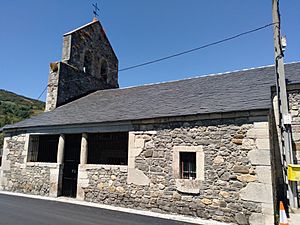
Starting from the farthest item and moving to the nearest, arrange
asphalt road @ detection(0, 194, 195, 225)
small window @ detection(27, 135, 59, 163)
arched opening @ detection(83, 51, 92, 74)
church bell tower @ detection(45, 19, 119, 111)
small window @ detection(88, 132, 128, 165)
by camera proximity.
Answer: arched opening @ detection(83, 51, 92, 74), church bell tower @ detection(45, 19, 119, 111), small window @ detection(88, 132, 128, 165), small window @ detection(27, 135, 59, 163), asphalt road @ detection(0, 194, 195, 225)

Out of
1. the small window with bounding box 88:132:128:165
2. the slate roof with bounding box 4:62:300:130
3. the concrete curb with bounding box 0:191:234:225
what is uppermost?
the slate roof with bounding box 4:62:300:130

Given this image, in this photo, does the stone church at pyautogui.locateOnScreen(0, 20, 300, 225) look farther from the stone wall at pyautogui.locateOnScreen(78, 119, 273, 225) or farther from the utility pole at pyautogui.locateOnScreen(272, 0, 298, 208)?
the utility pole at pyautogui.locateOnScreen(272, 0, 298, 208)

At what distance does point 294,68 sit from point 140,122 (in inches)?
224

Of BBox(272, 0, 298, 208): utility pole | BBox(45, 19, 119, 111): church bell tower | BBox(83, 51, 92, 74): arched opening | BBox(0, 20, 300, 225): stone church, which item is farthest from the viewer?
BBox(83, 51, 92, 74): arched opening

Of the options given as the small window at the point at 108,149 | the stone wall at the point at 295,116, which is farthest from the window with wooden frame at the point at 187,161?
the small window at the point at 108,149

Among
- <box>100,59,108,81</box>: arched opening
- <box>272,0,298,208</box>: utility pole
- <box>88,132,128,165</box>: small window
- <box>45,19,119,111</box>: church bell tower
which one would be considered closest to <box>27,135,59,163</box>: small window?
<box>88,132,128,165</box>: small window

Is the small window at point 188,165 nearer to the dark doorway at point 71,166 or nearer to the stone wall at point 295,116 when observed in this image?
the stone wall at point 295,116

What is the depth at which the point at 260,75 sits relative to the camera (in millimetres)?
8500

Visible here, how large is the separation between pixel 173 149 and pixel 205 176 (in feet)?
3.76

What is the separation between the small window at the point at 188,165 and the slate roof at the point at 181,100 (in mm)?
1137

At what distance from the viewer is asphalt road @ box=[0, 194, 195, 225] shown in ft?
17.5

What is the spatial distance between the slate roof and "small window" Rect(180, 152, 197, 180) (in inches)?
44.8

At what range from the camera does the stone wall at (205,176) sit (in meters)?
5.42

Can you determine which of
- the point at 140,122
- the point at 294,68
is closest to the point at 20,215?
the point at 140,122
